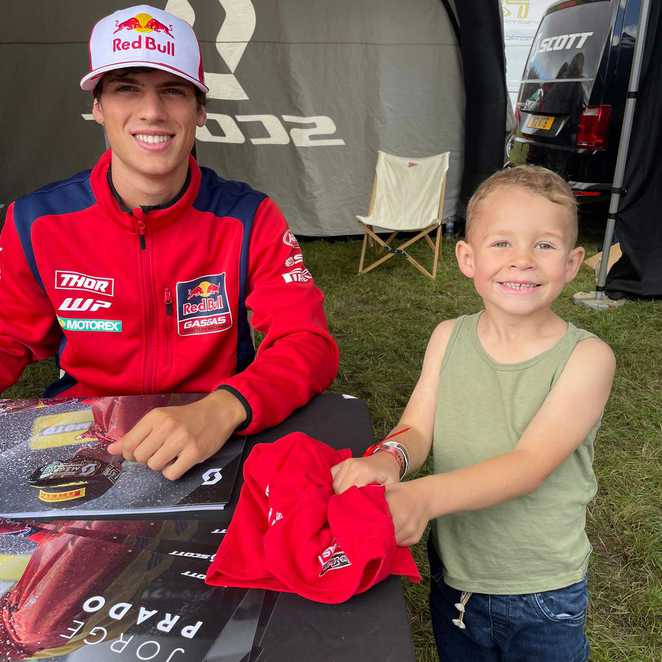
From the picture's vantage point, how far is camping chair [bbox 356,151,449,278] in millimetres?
5773

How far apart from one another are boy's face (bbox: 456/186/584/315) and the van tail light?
200 inches

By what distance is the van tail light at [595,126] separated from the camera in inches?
213

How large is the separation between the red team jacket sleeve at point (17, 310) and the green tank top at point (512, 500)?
1.02 metres

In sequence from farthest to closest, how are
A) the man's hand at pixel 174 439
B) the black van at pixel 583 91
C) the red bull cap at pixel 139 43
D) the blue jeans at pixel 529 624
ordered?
the black van at pixel 583 91 → the red bull cap at pixel 139 43 → the blue jeans at pixel 529 624 → the man's hand at pixel 174 439

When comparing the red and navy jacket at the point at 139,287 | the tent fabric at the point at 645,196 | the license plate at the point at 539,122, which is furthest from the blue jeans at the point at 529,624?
the license plate at the point at 539,122

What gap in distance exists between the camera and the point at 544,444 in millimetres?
992

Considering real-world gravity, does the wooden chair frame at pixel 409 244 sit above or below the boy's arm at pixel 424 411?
below

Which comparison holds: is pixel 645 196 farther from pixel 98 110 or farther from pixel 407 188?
pixel 98 110

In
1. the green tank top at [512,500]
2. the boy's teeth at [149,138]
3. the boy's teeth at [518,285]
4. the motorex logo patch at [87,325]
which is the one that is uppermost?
the boy's teeth at [149,138]

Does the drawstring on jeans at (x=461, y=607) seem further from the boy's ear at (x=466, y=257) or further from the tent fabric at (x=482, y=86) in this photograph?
the tent fabric at (x=482, y=86)

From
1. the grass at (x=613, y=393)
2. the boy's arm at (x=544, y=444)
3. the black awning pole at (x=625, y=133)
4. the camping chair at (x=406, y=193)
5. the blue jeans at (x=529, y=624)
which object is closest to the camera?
the boy's arm at (x=544, y=444)

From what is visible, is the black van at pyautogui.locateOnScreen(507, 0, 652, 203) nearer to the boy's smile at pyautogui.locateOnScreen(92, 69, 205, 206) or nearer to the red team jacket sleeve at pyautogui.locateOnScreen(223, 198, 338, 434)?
the red team jacket sleeve at pyautogui.locateOnScreen(223, 198, 338, 434)

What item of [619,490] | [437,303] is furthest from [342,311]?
[619,490]

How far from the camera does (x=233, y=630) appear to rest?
0.67 m
